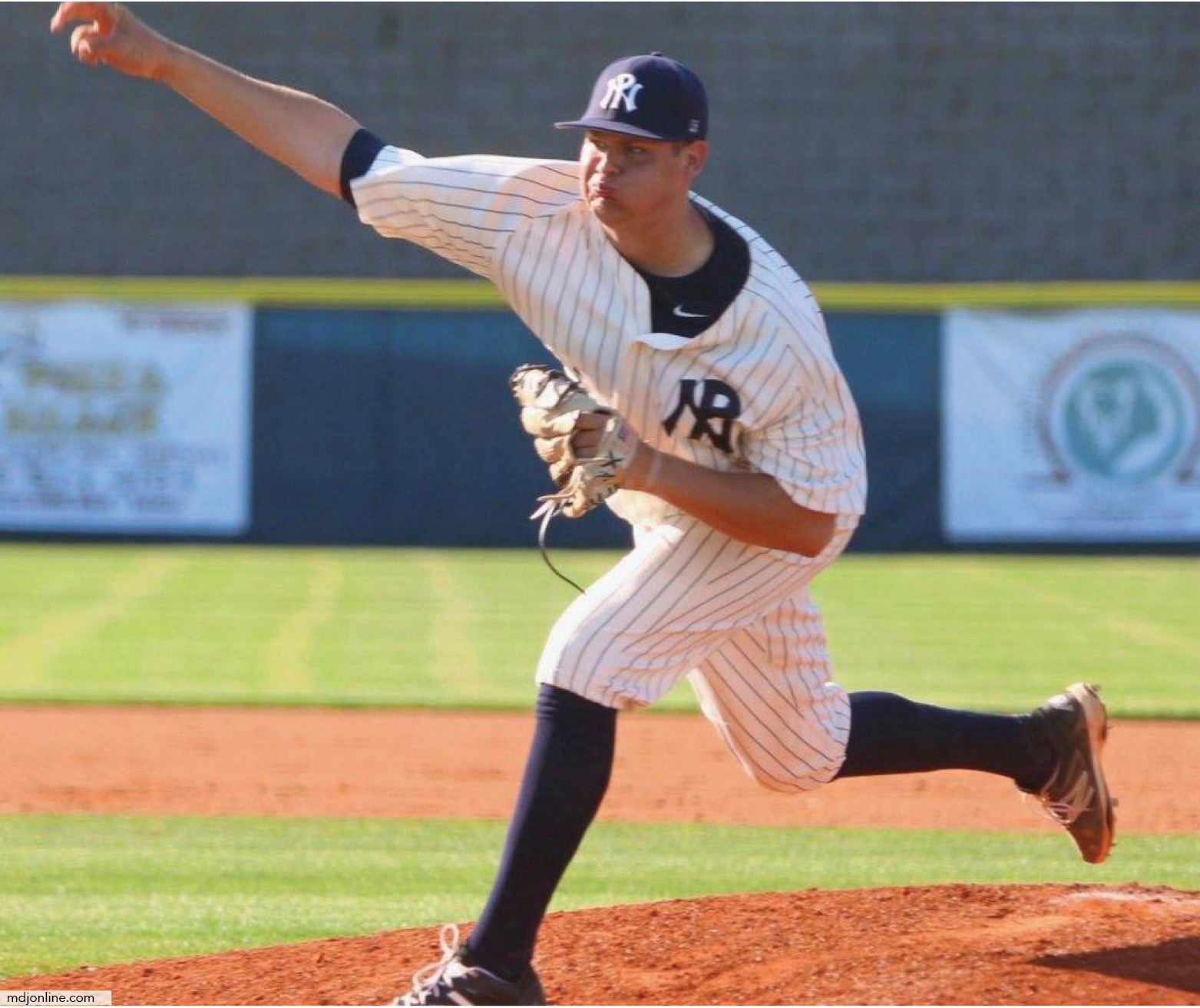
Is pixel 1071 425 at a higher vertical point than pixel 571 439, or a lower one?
lower

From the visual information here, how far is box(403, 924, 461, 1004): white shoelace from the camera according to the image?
3000 millimetres

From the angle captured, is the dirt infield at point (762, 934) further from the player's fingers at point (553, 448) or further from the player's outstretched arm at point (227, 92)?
the player's outstretched arm at point (227, 92)

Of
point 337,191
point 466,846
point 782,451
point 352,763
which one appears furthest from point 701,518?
point 352,763

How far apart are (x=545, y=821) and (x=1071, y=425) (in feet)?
38.1

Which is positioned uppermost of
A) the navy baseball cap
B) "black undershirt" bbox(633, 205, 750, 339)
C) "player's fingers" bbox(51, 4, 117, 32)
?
"player's fingers" bbox(51, 4, 117, 32)

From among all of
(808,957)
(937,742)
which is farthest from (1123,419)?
(808,957)

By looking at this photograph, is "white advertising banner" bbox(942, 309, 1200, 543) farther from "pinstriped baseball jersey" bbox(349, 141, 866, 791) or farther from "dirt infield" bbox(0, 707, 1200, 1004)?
"pinstriped baseball jersey" bbox(349, 141, 866, 791)

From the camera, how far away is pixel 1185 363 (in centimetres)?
1406

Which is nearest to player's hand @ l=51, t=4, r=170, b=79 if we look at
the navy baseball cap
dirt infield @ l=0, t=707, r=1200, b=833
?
the navy baseball cap

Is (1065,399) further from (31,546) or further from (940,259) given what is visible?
(31,546)

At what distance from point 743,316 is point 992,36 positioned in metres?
12.8

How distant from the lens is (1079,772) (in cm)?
393

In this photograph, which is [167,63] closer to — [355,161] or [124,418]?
[355,161]

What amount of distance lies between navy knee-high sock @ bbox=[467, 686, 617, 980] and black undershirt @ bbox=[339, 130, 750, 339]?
634mm
